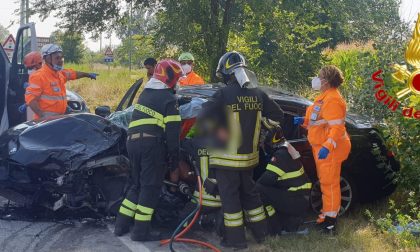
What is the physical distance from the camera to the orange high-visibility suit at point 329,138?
547cm

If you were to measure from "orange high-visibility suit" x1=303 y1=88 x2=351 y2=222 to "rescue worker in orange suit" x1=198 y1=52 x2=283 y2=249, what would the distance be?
0.74 metres

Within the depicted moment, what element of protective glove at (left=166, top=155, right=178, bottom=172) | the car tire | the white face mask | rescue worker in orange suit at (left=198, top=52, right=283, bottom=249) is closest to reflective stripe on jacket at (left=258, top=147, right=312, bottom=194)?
rescue worker in orange suit at (left=198, top=52, right=283, bottom=249)

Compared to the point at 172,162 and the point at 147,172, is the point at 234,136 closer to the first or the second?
the point at 172,162

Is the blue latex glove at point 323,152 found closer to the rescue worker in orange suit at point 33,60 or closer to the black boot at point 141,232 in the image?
the black boot at point 141,232

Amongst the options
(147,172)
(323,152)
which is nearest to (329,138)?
(323,152)

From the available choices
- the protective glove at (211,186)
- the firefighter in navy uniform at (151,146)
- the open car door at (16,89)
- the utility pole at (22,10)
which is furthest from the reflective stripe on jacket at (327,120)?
the utility pole at (22,10)

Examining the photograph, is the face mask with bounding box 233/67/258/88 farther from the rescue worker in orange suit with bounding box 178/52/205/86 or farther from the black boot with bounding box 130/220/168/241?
the rescue worker in orange suit with bounding box 178/52/205/86

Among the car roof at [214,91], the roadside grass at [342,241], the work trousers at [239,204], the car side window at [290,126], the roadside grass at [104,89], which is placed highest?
the car roof at [214,91]

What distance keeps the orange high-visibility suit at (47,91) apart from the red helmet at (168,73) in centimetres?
279

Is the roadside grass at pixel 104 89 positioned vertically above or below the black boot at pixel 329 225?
below

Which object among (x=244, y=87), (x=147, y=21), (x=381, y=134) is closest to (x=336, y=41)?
(x=147, y=21)

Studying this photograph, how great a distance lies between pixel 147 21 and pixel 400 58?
8366 millimetres

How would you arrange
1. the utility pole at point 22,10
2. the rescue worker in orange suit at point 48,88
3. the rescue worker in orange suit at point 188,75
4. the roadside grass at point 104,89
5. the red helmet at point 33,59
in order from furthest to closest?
the roadside grass at point 104,89
the utility pole at point 22,10
the rescue worker in orange suit at point 188,75
the red helmet at point 33,59
the rescue worker in orange suit at point 48,88

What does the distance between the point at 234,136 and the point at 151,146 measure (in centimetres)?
84
